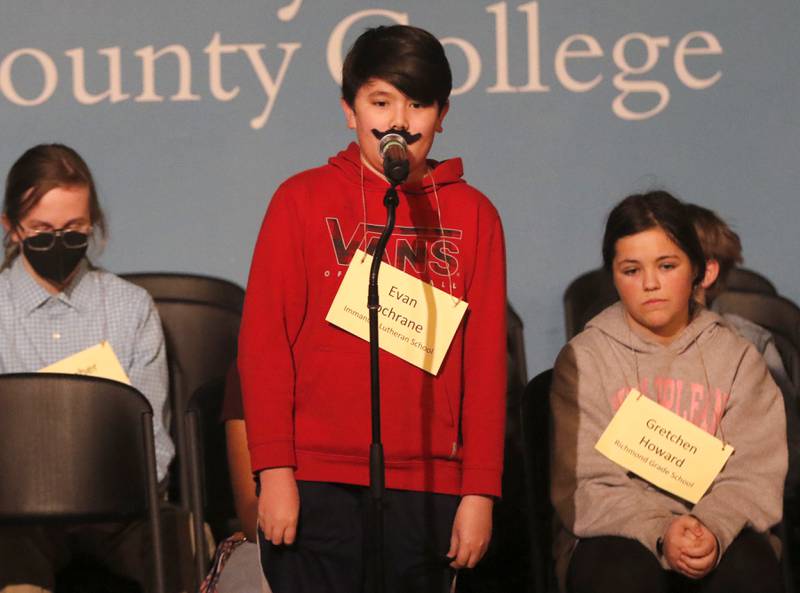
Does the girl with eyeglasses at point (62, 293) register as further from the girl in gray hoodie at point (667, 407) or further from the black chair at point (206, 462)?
the girl in gray hoodie at point (667, 407)

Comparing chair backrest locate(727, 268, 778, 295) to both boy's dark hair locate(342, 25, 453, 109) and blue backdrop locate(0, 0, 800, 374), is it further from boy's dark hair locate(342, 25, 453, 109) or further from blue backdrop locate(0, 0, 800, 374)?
boy's dark hair locate(342, 25, 453, 109)

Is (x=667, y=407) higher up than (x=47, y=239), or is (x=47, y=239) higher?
(x=47, y=239)

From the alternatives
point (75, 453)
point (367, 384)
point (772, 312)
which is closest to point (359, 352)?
point (367, 384)

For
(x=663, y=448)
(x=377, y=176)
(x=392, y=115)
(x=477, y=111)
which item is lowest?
(x=663, y=448)

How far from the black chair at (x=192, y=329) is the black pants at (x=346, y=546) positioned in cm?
163

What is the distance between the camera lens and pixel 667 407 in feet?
10.0

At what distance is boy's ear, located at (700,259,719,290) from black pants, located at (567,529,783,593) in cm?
96

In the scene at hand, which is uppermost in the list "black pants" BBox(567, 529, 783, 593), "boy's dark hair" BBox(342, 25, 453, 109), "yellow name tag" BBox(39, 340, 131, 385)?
"boy's dark hair" BBox(342, 25, 453, 109)

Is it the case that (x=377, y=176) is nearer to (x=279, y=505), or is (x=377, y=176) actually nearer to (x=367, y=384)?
(x=367, y=384)

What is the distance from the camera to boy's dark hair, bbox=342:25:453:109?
2.40 meters

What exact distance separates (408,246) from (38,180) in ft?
5.89

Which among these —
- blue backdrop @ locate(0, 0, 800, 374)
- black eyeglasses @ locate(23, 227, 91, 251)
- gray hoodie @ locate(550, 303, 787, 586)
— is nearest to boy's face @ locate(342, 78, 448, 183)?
gray hoodie @ locate(550, 303, 787, 586)

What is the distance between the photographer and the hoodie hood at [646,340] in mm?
3129

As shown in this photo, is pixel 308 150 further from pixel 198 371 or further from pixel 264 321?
pixel 264 321
